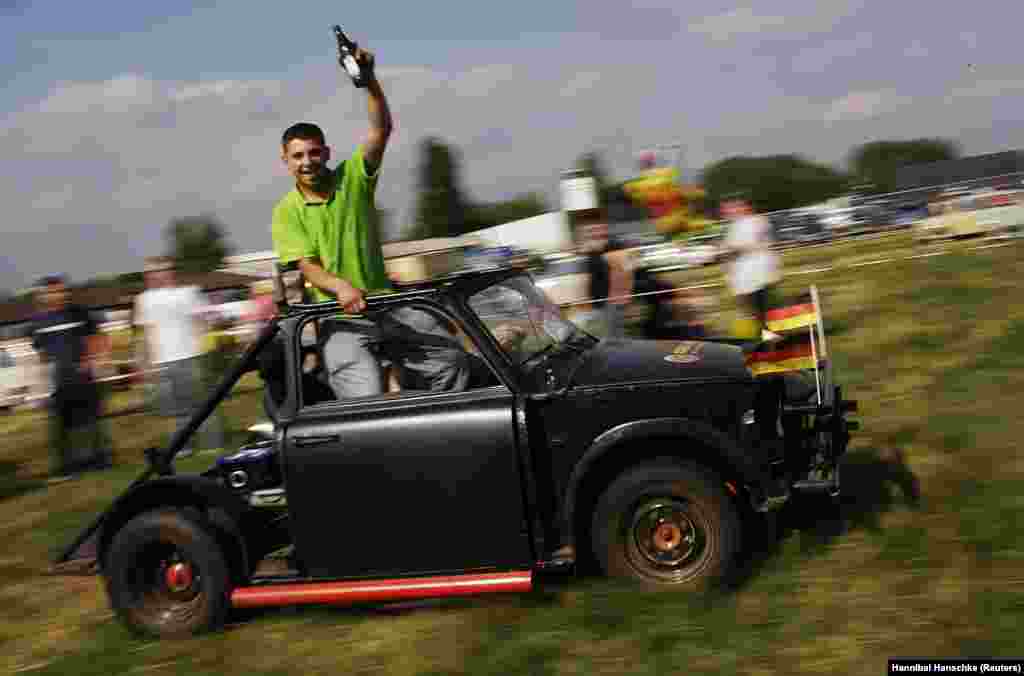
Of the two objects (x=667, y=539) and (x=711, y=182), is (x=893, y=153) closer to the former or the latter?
(x=711, y=182)

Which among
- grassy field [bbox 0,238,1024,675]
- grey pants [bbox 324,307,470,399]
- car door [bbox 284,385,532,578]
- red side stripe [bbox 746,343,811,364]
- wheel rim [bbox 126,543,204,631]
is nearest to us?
grassy field [bbox 0,238,1024,675]

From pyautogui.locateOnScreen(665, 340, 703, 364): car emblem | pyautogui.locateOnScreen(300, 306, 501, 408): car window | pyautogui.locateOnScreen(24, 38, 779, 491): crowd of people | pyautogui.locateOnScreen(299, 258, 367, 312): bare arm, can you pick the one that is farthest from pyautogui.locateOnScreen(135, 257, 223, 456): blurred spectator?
pyautogui.locateOnScreen(665, 340, 703, 364): car emblem

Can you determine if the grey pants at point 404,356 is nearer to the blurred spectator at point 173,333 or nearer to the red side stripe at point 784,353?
the red side stripe at point 784,353

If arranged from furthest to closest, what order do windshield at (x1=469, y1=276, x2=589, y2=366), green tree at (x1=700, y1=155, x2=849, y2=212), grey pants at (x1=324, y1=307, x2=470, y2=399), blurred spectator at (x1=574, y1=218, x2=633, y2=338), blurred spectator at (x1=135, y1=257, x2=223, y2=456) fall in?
green tree at (x1=700, y1=155, x2=849, y2=212) < blurred spectator at (x1=135, y1=257, x2=223, y2=456) < blurred spectator at (x1=574, y1=218, x2=633, y2=338) < windshield at (x1=469, y1=276, x2=589, y2=366) < grey pants at (x1=324, y1=307, x2=470, y2=399)

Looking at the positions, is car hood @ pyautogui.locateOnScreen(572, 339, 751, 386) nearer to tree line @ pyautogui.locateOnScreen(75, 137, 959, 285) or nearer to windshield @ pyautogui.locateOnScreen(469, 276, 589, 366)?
windshield @ pyautogui.locateOnScreen(469, 276, 589, 366)

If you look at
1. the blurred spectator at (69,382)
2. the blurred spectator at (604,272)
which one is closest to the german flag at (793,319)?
the blurred spectator at (604,272)

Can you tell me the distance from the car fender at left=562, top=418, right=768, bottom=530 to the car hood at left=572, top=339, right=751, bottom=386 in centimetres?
24

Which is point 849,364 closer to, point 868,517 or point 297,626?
point 868,517

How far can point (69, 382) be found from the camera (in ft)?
31.1

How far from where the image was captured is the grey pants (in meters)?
4.95

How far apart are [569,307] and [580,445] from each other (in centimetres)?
384

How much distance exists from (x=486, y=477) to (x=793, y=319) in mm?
2042

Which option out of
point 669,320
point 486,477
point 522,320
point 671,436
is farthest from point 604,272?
point 486,477

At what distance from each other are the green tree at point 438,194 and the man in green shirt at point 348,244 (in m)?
72.4
